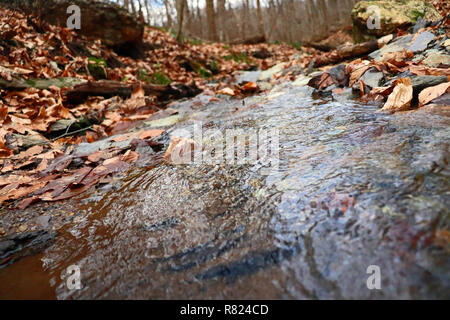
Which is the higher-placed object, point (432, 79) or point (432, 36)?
point (432, 36)

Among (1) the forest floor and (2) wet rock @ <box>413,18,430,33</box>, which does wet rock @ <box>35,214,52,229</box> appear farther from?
(2) wet rock @ <box>413,18,430,33</box>

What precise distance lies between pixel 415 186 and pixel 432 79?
4.58ft

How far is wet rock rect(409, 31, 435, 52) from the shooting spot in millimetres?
2750

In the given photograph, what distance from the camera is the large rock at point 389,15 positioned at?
13.3 feet

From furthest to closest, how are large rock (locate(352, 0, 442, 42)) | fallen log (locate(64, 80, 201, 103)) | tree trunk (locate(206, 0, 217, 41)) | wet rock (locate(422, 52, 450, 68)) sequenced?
tree trunk (locate(206, 0, 217, 41)) → large rock (locate(352, 0, 442, 42)) → fallen log (locate(64, 80, 201, 103)) → wet rock (locate(422, 52, 450, 68))

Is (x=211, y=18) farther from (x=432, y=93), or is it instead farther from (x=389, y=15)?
(x=432, y=93)

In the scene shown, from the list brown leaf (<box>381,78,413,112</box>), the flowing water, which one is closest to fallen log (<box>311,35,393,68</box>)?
brown leaf (<box>381,78,413,112</box>)

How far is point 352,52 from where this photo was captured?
154 inches

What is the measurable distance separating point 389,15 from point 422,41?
68.8 inches

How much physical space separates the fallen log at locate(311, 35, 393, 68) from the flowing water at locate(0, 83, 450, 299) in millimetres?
3093

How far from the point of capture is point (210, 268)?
0.69 meters

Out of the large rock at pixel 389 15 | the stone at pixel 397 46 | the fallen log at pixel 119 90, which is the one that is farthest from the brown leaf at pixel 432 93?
the fallen log at pixel 119 90
